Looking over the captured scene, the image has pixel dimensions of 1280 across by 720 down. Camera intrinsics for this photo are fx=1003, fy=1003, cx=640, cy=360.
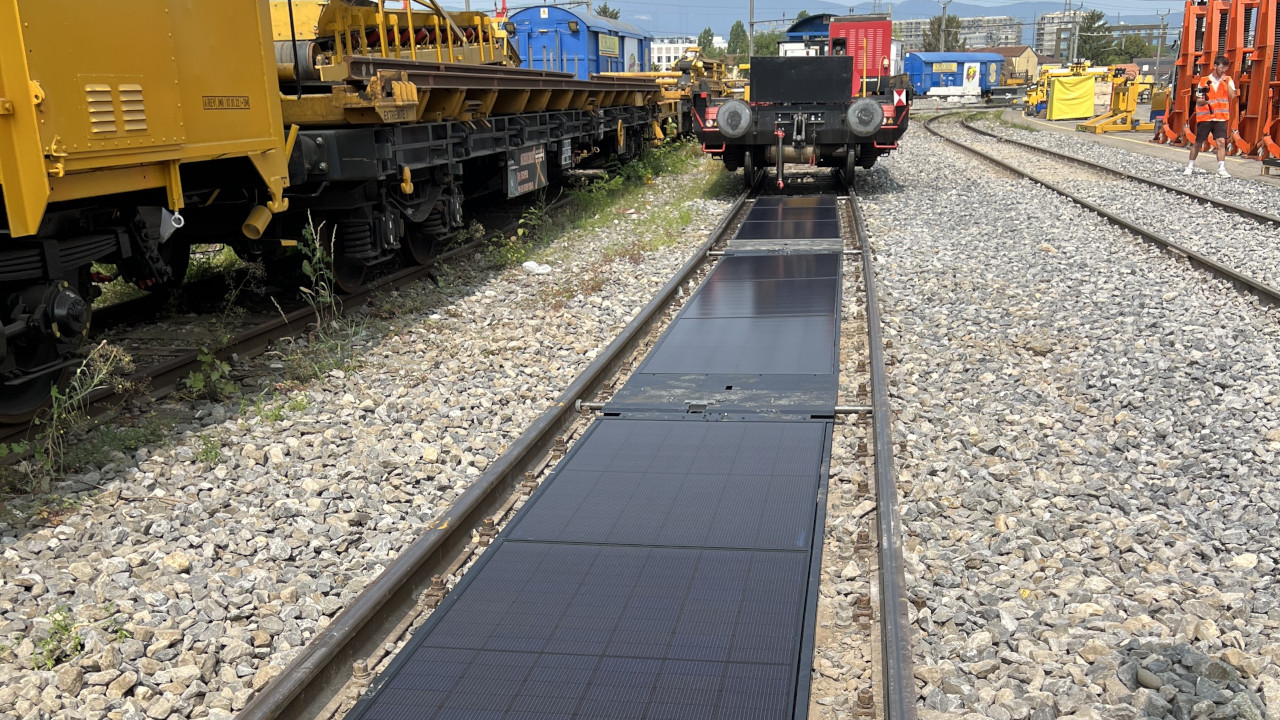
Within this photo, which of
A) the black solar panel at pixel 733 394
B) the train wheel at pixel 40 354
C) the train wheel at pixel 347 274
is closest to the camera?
the train wheel at pixel 40 354

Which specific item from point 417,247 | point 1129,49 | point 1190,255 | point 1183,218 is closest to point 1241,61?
point 1183,218

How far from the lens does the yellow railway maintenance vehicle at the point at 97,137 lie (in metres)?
4.25

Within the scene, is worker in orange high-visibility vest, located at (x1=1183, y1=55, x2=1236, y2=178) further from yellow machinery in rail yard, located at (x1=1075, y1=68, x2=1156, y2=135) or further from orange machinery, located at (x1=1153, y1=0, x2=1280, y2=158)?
yellow machinery in rail yard, located at (x1=1075, y1=68, x2=1156, y2=135)

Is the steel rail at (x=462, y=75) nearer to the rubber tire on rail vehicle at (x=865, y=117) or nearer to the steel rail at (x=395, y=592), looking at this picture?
the steel rail at (x=395, y=592)

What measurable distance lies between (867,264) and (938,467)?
4.58 m

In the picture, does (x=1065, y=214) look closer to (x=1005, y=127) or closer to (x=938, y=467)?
(x=938, y=467)

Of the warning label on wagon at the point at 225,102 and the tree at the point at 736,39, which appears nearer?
the warning label on wagon at the point at 225,102

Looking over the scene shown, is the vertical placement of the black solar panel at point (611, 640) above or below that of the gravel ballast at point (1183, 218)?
below

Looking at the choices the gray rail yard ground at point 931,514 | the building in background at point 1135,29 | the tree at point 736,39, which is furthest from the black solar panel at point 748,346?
the tree at point 736,39

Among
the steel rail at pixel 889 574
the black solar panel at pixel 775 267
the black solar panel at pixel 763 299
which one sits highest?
the black solar panel at pixel 775 267

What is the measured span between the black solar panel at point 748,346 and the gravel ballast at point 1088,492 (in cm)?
51

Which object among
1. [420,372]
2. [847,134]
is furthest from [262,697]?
[847,134]

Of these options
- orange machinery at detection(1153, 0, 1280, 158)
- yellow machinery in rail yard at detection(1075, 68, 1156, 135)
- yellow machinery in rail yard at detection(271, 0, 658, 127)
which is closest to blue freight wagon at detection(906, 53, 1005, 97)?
yellow machinery in rail yard at detection(1075, 68, 1156, 135)

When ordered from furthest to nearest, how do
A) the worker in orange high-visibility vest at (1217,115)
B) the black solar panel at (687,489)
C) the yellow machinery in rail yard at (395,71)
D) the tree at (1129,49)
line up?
the tree at (1129,49)
the worker in orange high-visibility vest at (1217,115)
the yellow machinery in rail yard at (395,71)
the black solar panel at (687,489)
